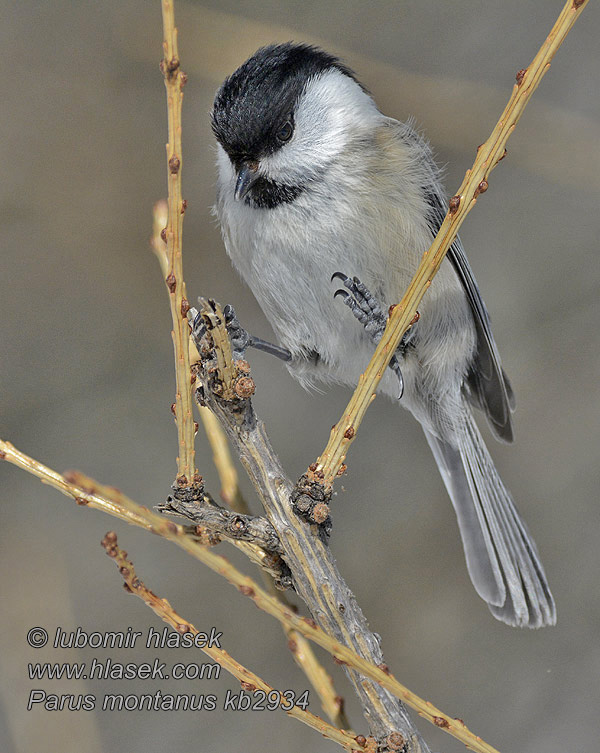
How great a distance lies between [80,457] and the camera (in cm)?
263

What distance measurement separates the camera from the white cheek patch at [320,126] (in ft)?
5.67

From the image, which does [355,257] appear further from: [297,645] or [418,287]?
[297,645]

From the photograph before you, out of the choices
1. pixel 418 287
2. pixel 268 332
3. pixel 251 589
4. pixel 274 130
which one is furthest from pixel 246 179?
pixel 251 589

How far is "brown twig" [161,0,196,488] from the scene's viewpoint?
86 cm

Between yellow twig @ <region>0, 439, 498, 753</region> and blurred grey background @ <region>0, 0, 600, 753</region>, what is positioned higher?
blurred grey background @ <region>0, 0, 600, 753</region>

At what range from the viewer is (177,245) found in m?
0.95

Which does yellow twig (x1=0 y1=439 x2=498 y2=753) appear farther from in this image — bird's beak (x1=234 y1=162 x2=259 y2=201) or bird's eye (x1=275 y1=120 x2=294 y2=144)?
bird's eye (x1=275 y1=120 x2=294 y2=144)

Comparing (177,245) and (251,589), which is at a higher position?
(177,245)

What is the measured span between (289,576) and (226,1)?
7.18 feet

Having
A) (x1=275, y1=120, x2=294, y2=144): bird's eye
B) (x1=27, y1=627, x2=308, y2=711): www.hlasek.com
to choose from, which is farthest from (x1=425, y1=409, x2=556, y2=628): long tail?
(x1=275, y1=120, x2=294, y2=144): bird's eye

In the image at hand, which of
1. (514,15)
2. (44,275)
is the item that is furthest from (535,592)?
(514,15)

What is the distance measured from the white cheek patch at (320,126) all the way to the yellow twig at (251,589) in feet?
3.33

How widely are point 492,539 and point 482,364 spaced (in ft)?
1.60

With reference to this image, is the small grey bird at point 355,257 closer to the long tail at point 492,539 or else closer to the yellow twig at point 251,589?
the long tail at point 492,539
